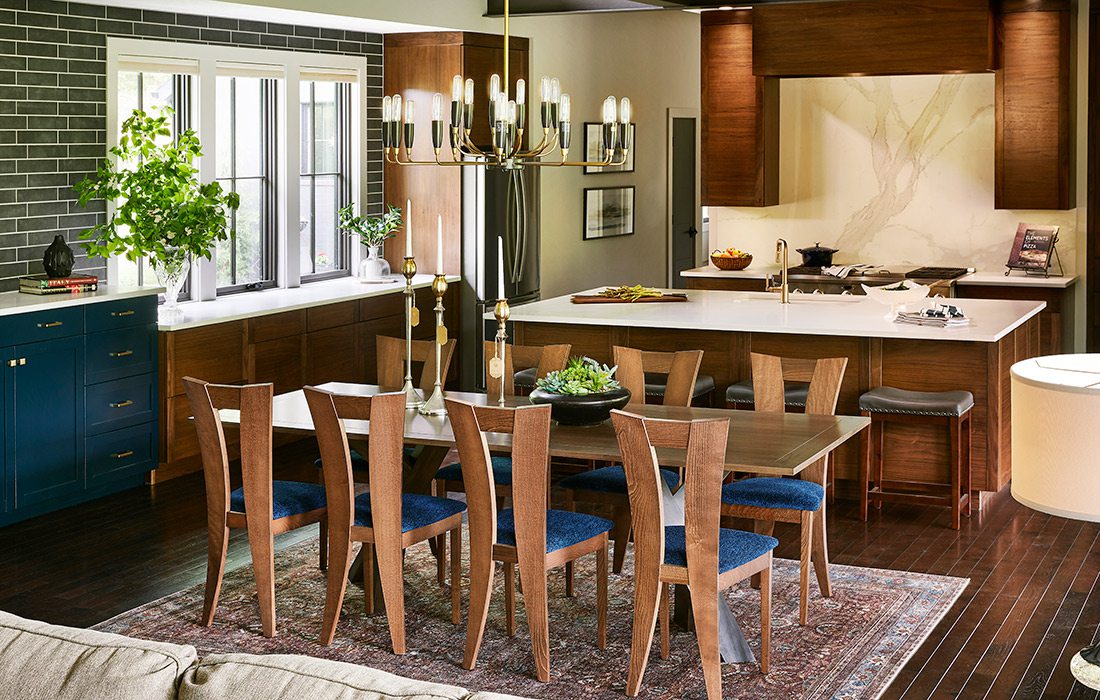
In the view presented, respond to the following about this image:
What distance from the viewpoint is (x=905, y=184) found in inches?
384

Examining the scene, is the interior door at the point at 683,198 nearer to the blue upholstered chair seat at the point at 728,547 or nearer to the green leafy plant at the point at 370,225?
the green leafy plant at the point at 370,225

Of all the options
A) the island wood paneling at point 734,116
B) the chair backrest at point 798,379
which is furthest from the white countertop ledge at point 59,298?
the island wood paneling at point 734,116

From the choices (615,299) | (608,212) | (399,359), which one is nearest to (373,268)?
(615,299)

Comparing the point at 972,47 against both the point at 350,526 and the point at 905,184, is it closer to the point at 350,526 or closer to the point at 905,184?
the point at 905,184

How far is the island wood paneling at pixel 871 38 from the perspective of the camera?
844 centimetres

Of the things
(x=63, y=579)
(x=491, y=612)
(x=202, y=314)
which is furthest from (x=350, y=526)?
(x=202, y=314)

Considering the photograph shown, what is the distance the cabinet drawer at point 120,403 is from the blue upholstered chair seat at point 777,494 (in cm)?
331

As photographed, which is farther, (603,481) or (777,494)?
(603,481)

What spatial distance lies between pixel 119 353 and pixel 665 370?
2812 millimetres

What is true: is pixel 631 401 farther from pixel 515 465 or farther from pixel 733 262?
pixel 733 262

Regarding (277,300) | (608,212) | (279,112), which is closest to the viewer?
(277,300)

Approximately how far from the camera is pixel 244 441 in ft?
15.1

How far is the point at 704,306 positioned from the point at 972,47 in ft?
8.55

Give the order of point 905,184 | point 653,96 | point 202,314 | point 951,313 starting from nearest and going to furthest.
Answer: point 951,313, point 202,314, point 905,184, point 653,96
